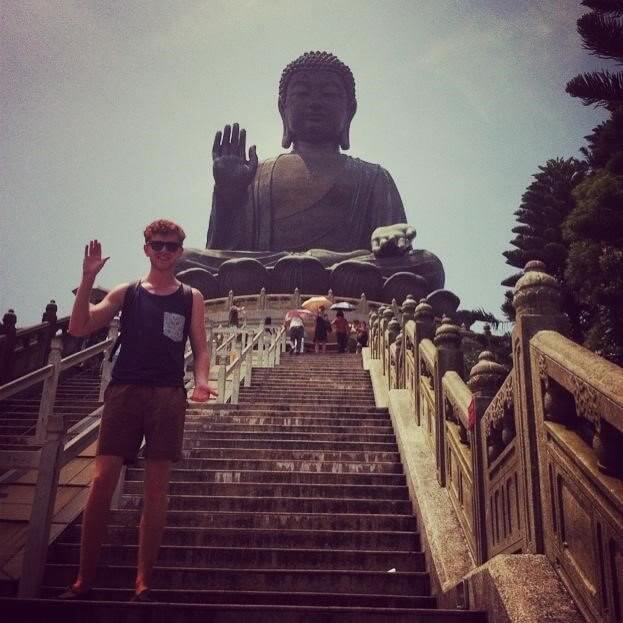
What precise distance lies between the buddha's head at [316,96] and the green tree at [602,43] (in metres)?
18.3

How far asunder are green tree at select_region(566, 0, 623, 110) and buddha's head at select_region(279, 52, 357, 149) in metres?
18.3

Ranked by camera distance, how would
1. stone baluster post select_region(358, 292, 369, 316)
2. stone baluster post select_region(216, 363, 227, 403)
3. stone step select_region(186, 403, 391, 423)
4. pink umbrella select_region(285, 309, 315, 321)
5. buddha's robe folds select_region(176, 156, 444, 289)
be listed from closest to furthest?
stone step select_region(186, 403, 391, 423) < stone baluster post select_region(216, 363, 227, 403) < pink umbrella select_region(285, 309, 315, 321) < stone baluster post select_region(358, 292, 369, 316) < buddha's robe folds select_region(176, 156, 444, 289)

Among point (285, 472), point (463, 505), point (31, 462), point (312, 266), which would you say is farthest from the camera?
point (312, 266)

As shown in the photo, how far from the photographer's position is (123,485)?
175 inches

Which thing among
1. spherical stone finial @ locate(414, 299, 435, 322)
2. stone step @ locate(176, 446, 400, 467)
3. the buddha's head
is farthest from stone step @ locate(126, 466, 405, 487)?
the buddha's head

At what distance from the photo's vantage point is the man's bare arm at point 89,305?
8.65 feet

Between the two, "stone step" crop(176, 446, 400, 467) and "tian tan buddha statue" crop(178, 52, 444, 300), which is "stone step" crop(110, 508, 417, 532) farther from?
"tian tan buddha statue" crop(178, 52, 444, 300)

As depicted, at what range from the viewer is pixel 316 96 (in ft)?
81.1

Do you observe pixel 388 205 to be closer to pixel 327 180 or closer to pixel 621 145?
pixel 327 180

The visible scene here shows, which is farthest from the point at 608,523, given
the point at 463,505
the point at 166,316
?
the point at 166,316

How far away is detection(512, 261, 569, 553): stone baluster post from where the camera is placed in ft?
7.95

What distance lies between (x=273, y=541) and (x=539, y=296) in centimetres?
222

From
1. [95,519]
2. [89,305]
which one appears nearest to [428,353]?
[89,305]

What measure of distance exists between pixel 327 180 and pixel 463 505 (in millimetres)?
21023
